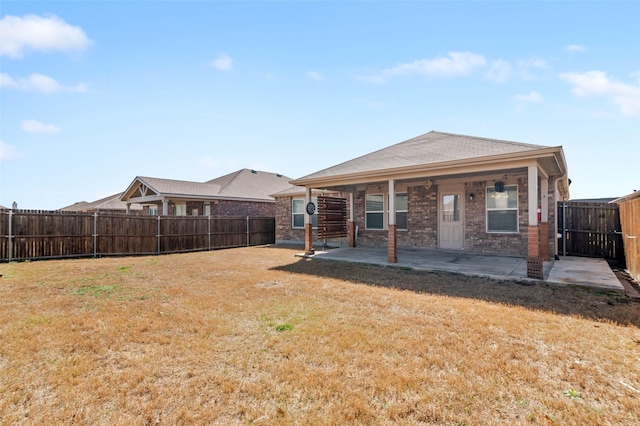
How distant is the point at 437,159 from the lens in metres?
8.07

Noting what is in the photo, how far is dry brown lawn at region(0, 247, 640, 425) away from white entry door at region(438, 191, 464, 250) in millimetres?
4722

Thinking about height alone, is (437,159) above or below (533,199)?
above

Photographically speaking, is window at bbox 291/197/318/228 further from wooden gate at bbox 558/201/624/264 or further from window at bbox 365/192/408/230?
wooden gate at bbox 558/201/624/264

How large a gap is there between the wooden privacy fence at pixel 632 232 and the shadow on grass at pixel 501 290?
2.13 m

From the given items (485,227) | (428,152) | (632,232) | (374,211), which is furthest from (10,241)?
(632,232)

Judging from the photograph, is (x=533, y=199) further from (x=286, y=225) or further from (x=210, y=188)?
(x=210, y=188)

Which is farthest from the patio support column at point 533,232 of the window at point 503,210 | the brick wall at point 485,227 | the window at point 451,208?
the window at point 451,208

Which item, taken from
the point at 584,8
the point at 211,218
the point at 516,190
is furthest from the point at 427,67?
the point at 211,218

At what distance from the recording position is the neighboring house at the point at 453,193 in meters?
7.48

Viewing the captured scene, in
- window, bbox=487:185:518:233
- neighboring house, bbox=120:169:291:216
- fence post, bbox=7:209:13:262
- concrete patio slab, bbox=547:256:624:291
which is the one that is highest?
neighboring house, bbox=120:169:291:216

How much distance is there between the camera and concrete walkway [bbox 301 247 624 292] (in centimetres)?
652

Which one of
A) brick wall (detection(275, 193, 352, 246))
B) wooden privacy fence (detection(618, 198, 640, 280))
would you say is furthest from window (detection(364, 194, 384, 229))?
wooden privacy fence (detection(618, 198, 640, 280))

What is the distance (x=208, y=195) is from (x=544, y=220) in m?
15.2

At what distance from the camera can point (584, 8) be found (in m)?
7.07
